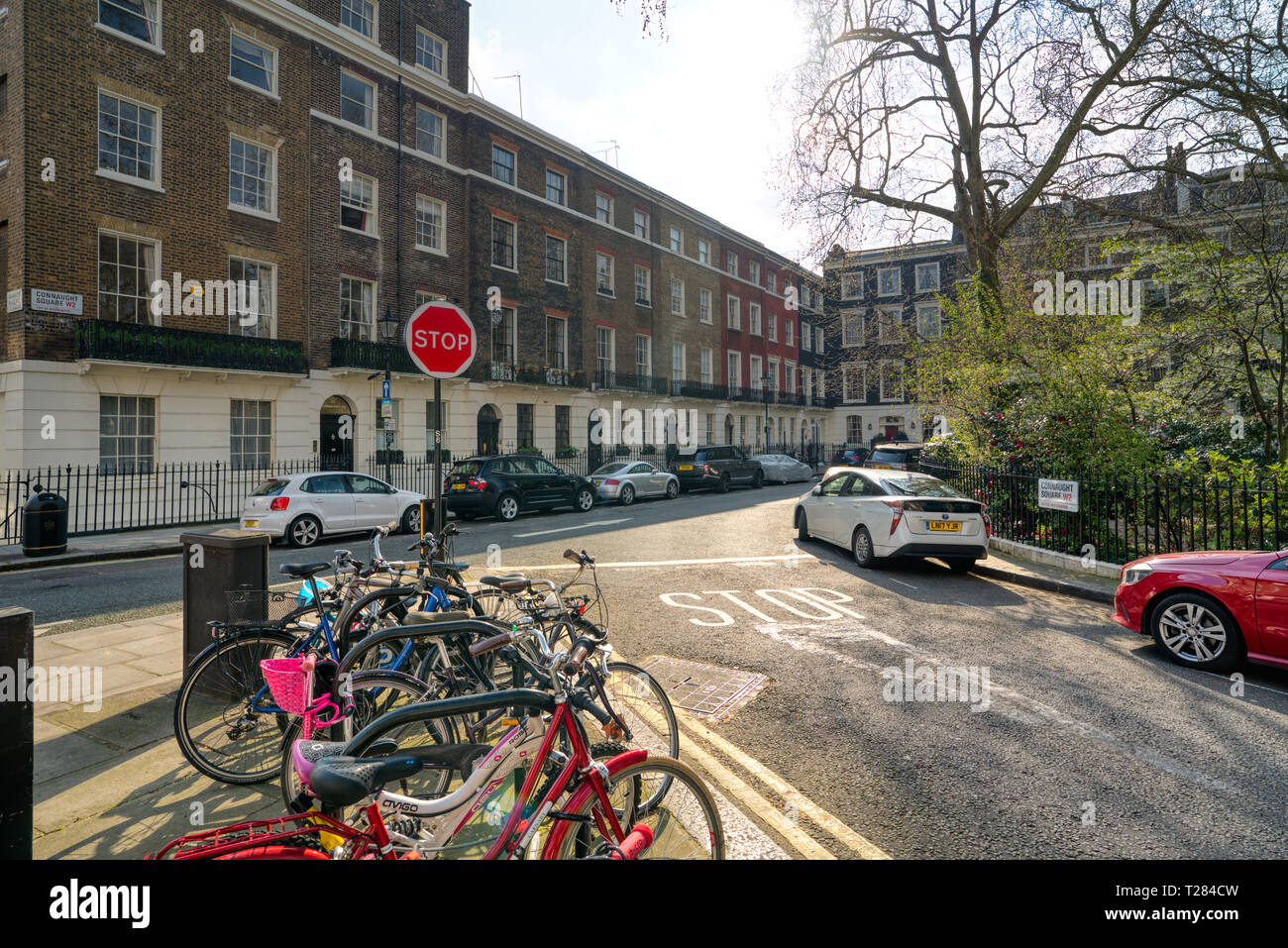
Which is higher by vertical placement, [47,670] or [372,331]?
[372,331]

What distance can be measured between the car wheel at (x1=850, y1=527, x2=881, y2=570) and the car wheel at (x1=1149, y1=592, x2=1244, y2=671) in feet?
14.4

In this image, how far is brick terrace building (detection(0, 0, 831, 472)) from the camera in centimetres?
1582

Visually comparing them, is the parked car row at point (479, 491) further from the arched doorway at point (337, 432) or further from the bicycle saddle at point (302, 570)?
the bicycle saddle at point (302, 570)

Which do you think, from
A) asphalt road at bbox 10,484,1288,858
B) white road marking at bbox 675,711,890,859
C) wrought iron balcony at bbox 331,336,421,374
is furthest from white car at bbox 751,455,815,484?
white road marking at bbox 675,711,890,859

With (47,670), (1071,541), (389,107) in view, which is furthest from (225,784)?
(389,107)

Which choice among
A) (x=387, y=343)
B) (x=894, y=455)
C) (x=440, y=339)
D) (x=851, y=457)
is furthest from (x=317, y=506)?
(x=851, y=457)

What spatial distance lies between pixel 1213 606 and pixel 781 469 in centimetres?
2627

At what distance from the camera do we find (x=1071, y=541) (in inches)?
435

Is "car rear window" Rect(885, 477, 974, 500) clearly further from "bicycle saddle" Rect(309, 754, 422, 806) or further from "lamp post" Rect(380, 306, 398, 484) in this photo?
"lamp post" Rect(380, 306, 398, 484)

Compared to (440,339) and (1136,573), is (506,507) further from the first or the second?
(1136,573)

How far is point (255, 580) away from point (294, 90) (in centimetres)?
2162

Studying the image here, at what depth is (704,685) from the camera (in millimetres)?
5512
